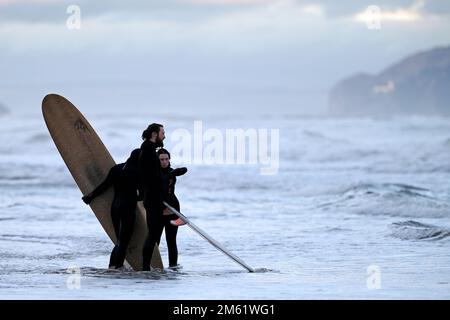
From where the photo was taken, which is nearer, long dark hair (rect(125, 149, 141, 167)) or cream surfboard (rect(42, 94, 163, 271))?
long dark hair (rect(125, 149, 141, 167))

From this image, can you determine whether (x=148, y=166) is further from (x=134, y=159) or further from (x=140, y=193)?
(x=140, y=193)

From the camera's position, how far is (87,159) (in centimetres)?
1055

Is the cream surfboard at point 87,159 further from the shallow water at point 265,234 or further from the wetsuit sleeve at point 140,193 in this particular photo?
the wetsuit sleeve at point 140,193

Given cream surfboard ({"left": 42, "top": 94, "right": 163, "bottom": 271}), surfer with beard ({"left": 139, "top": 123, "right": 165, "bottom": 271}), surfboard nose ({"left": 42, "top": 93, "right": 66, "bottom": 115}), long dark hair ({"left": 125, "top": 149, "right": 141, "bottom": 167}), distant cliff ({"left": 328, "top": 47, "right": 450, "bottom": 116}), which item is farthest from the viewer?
distant cliff ({"left": 328, "top": 47, "right": 450, "bottom": 116})

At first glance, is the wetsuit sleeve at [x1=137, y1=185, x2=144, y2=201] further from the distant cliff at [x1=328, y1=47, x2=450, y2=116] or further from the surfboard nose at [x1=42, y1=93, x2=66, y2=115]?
the distant cliff at [x1=328, y1=47, x2=450, y2=116]

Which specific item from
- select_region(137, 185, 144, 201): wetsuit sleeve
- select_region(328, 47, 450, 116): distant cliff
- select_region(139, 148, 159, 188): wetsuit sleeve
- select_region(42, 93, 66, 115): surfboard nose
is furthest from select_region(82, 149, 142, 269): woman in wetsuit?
select_region(328, 47, 450, 116): distant cliff

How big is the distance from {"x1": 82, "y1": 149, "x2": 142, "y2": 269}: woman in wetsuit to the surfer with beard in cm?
11

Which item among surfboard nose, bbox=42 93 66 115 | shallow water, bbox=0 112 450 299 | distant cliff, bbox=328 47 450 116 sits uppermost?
distant cliff, bbox=328 47 450 116

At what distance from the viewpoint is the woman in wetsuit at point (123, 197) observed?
970 centimetres

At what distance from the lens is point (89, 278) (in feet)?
31.3

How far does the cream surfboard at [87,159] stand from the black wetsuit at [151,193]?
0.36 metres

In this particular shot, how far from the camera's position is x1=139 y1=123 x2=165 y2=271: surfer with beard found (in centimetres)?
950

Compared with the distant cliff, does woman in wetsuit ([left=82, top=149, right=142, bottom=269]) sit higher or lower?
lower

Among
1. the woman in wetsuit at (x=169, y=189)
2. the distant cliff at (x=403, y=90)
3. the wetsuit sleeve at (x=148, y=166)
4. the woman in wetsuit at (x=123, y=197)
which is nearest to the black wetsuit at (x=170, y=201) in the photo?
the woman in wetsuit at (x=169, y=189)
